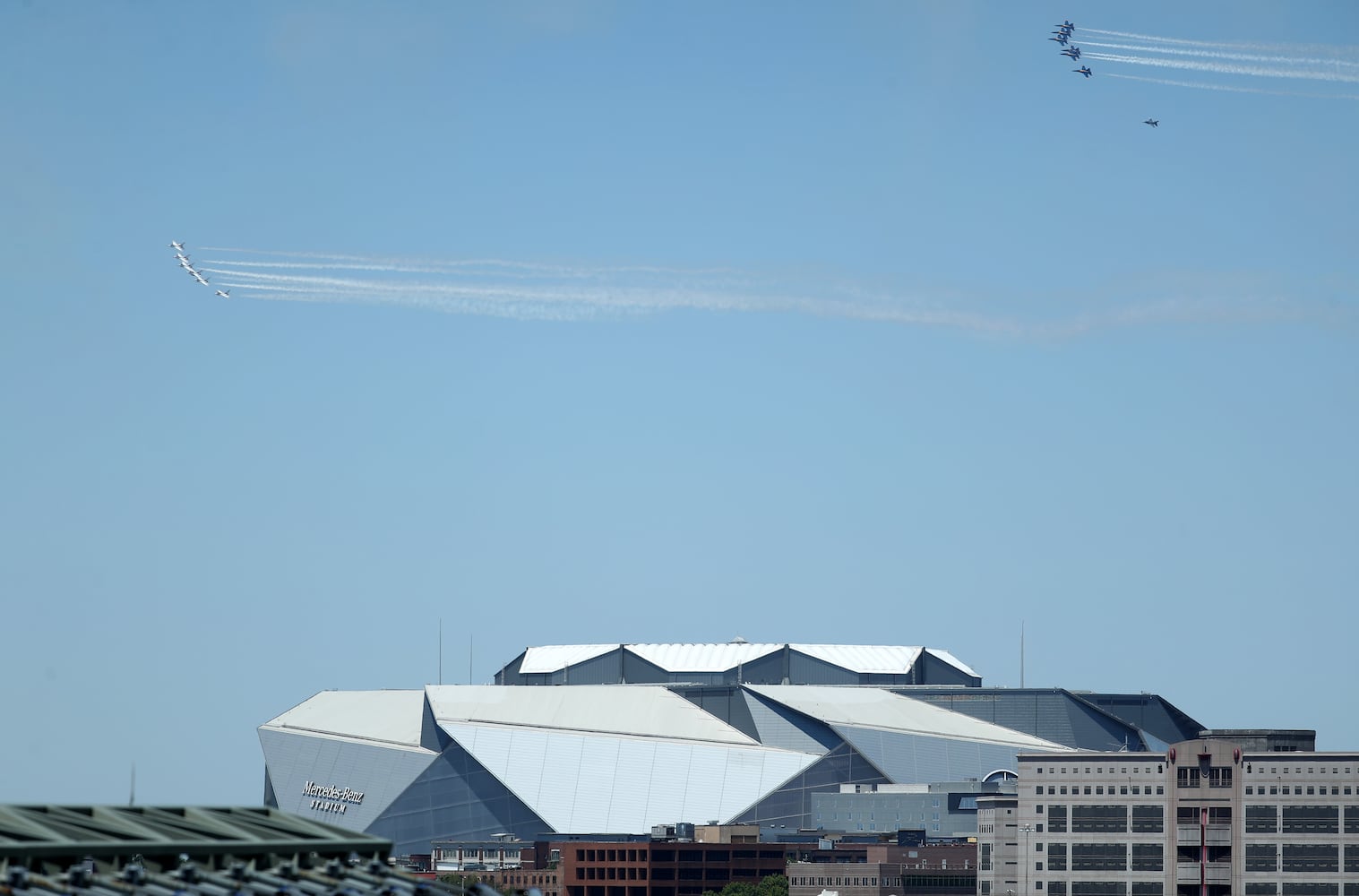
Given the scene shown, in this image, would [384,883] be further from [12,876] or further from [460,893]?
[12,876]

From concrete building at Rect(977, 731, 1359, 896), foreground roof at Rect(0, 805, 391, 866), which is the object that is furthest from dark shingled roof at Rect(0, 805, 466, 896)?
concrete building at Rect(977, 731, 1359, 896)

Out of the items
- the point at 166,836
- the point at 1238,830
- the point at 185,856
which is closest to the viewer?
the point at 185,856

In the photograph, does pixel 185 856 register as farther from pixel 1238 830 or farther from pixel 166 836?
pixel 1238 830

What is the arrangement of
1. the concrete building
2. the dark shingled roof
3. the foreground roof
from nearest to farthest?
the dark shingled roof → the foreground roof → the concrete building

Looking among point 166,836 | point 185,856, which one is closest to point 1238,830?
point 166,836

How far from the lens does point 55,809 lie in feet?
186

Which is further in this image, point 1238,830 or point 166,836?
point 1238,830

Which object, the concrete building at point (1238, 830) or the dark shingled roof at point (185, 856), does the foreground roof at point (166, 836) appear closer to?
the dark shingled roof at point (185, 856)

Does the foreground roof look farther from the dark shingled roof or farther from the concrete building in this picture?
the concrete building

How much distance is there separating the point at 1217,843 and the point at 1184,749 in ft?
27.6

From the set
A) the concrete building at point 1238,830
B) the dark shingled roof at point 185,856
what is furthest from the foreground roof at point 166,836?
the concrete building at point 1238,830

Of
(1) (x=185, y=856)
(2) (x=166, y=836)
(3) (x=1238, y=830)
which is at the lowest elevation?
(3) (x=1238, y=830)

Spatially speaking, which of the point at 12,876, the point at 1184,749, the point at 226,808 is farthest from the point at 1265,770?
the point at 12,876

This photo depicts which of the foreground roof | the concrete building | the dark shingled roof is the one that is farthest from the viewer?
the concrete building
